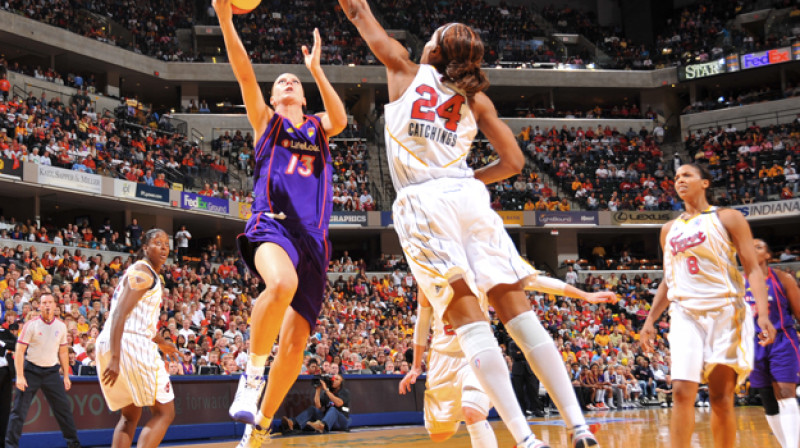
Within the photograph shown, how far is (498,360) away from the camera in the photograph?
11.1 ft

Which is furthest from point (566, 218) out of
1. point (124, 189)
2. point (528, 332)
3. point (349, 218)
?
point (528, 332)

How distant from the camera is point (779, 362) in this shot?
641cm

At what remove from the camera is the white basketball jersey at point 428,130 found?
152 inches

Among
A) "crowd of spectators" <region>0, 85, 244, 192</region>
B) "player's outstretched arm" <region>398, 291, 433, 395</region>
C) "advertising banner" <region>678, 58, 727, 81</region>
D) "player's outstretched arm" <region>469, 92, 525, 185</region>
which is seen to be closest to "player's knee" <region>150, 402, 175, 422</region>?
"player's outstretched arm" <region>398, 291, 433, 395</region>

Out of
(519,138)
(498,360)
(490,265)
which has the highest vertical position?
(519,138)

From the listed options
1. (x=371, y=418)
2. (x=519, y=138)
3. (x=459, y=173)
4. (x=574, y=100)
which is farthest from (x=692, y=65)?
(x=459, y=173)

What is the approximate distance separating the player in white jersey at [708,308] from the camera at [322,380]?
8368mm

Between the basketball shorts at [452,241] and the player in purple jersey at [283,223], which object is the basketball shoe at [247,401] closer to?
the player in purple jersey at [283,223]

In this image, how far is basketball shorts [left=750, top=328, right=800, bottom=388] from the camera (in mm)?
6363

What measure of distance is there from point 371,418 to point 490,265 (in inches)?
461

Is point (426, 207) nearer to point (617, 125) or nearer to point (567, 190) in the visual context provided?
point (567, 190)

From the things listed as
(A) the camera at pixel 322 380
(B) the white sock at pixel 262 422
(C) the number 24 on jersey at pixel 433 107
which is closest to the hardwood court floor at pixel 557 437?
(A) the camera at pixel 322 380

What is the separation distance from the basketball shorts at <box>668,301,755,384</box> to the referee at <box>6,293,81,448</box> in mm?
6815

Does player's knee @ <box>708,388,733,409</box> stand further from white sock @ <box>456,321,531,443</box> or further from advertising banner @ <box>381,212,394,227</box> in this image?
advertising banner @ <box>381,212,394,227</box>
